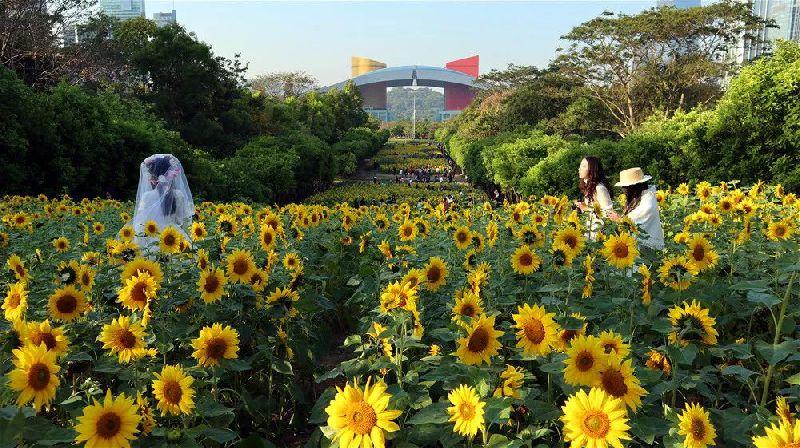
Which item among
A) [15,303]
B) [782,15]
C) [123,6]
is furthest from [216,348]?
[123,6]

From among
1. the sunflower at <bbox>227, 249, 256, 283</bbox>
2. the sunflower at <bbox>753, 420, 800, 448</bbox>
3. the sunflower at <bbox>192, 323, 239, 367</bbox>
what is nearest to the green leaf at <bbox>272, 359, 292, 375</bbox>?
the sunflower at <bbox>227, 249, 256, 283</bbox>

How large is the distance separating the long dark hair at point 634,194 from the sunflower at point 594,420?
3.20m

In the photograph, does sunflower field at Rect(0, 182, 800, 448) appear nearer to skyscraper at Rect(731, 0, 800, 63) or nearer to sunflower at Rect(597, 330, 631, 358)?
sunflower at Rect(597, 330, 631, 358)

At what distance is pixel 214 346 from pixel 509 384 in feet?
3.28

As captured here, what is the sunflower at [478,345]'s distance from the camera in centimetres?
175

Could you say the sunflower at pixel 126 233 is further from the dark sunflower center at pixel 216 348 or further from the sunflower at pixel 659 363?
the sunflower at pixel 659 363

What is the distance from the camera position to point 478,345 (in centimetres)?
176

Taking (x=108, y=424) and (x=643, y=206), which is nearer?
(x=108, y=424)

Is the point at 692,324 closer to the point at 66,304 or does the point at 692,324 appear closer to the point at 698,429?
the point at 698,429

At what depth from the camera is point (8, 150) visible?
11078 mm

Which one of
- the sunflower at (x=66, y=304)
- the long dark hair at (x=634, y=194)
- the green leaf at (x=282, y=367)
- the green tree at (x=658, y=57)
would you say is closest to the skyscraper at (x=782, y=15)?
the green tree at (x=658, y=57)

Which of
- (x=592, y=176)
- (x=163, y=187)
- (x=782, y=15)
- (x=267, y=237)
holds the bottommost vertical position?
(x=267, y=237)

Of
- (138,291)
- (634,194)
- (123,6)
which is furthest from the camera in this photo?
(123,6)

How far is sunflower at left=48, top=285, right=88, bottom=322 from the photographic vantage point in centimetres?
214
